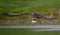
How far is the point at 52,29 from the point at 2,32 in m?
0.80

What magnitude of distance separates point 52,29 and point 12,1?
0.78m

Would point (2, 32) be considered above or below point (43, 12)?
below

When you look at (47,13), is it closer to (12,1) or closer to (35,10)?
(35,10)

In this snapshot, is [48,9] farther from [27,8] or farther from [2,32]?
[2,32]

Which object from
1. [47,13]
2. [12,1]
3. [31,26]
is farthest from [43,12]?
[12,1]

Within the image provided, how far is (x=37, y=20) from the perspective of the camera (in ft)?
12.3

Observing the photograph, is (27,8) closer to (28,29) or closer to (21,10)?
(21,10)

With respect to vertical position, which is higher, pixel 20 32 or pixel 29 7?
pixel 29 7

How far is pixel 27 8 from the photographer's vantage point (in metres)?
3.78

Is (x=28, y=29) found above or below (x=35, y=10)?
below

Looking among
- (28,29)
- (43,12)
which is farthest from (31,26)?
(43,12)

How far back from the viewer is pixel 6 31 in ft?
12.3

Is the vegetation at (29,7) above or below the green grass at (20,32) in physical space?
above

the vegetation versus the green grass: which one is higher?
the vegetation
